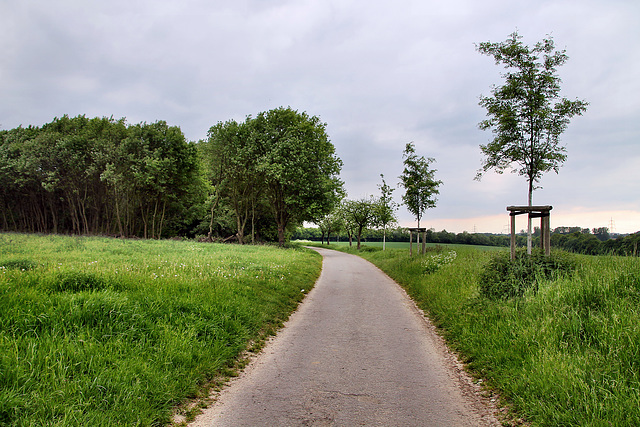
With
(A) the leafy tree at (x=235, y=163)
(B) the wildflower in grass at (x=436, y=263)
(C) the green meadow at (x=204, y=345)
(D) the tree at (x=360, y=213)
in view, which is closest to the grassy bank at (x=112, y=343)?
(C) the green meadow at (x=204, y=345)

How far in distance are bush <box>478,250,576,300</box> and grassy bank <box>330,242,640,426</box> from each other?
37cm

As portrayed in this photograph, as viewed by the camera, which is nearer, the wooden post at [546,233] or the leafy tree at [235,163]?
the wooden post at [546,233]

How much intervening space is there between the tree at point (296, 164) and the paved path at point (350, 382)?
24.4 m

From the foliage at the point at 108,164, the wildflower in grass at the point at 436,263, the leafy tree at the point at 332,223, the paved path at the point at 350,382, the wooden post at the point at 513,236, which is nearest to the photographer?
the paved path at the point at 350,382

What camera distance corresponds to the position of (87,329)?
459 centimetres

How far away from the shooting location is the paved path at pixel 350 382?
11.8 ft

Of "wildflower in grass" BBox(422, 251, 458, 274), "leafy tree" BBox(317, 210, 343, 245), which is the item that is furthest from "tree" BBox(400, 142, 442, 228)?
"leafy tree" BBox(317, 210, 343, 245)

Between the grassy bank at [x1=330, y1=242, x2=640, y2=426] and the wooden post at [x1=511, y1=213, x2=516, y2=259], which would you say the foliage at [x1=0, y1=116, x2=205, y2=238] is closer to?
the wooden post at [x1=511, y1=213, x2=516, y2=259]

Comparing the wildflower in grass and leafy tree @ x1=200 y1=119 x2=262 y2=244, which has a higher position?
leafy tree @ x1=200 y1=119 x2=262 y2=244

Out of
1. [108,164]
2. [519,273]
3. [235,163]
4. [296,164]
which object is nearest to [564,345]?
[519,273]

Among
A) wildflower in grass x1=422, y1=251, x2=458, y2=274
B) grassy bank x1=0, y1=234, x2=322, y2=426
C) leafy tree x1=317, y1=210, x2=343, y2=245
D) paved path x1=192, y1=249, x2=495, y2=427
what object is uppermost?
leafy tree x1=317, y1=210, x2=343, y2=245

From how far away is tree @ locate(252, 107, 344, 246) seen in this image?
102 feet

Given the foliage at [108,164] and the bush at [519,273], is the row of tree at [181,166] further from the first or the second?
the bush at [519,273]

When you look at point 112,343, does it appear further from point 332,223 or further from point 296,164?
point 332,223
